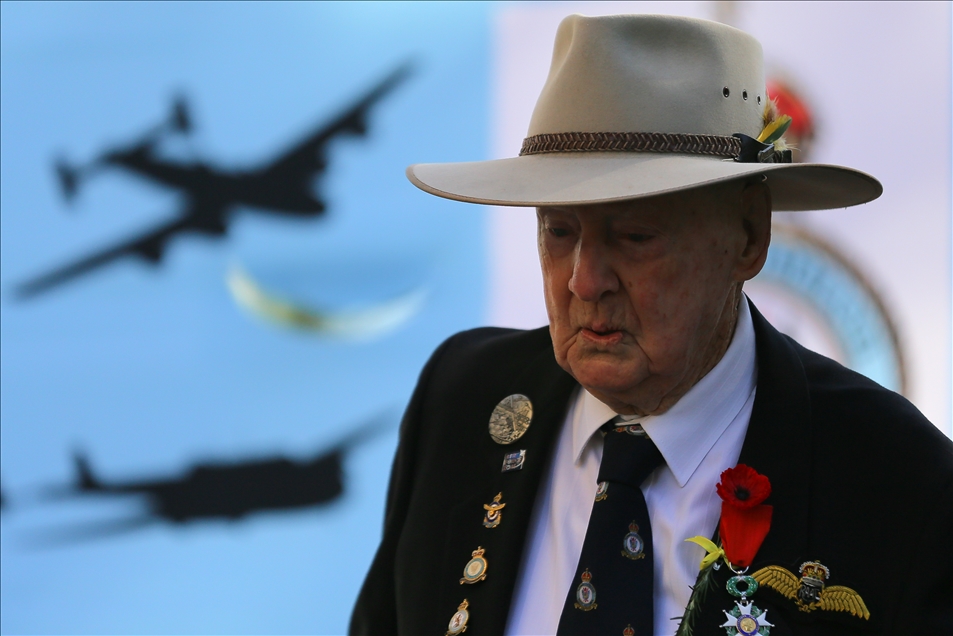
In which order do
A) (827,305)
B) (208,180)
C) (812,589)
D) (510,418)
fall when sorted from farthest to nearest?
(208,180) → (827,305) → (510,418) → (812,589)

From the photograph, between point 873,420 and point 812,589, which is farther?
point 873,420

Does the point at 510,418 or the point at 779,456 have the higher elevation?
the point at 510,418

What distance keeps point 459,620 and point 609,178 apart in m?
0.72

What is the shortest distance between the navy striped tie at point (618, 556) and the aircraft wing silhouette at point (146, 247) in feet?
5.76

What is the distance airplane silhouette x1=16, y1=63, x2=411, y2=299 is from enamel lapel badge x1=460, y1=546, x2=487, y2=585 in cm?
152

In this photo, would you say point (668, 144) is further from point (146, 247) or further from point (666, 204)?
point (146, 247)

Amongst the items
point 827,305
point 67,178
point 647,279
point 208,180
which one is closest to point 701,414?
point 647,279

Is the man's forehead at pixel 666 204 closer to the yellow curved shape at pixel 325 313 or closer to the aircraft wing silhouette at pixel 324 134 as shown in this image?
the yellow curved shape at pixel 325 313

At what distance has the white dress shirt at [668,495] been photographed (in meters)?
1.29

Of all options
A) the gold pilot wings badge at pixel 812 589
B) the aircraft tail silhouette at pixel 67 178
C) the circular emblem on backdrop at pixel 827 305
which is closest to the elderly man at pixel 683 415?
the gold pilot wings badge at pixel 812 589

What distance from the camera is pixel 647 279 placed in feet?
4.16

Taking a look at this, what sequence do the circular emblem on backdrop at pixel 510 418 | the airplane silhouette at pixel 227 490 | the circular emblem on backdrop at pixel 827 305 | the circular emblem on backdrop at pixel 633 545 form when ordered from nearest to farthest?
the circular emblem on backdrop at pixel 633 545 → the circular emblem on backdrop at pixel 510 418 → the circular emblem on backdrop at pixel 827 305 → the airplane silhouette at pixel 227 490

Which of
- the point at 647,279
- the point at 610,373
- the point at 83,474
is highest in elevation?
the point at 647,279

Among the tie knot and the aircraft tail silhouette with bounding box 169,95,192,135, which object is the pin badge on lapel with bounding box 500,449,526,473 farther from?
the aircraft tail silhouette with bounding box 169,95,192,135
